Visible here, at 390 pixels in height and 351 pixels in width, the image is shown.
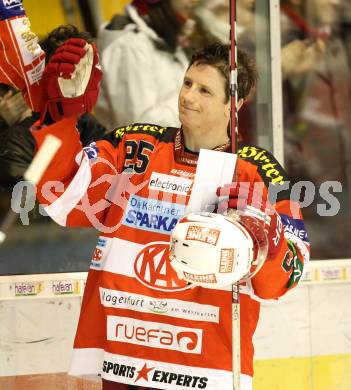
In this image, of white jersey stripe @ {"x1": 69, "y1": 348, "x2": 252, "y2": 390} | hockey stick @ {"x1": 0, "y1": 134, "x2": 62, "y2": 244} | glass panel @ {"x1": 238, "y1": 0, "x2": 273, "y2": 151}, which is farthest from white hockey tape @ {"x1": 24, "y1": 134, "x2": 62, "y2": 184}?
glass panel @ {"x1": 238, "y1": 0, "x2": 273, "y2": 151}

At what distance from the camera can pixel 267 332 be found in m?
3.04

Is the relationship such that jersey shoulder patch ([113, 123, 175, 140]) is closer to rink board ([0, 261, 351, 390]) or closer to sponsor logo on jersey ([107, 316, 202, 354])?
sponsor logo on jersey ([107, 316, 202, 354])

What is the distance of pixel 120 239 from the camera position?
1965mm

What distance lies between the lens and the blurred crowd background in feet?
9.33

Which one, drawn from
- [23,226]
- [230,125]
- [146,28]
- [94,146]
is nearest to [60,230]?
[23,226]

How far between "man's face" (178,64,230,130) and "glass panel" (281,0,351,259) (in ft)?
3.56

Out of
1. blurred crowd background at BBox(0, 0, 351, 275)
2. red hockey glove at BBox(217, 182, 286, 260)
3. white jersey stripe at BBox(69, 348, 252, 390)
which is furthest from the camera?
blurred crowd background at BBox(0, 0, 351, 275)

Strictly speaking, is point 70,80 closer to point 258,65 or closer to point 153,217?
point 153,217

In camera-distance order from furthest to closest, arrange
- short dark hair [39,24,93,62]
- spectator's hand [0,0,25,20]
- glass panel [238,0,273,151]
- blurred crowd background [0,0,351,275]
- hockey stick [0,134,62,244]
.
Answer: glass panel [238,0,273,151], blurred crowd background [0,0,351,275], short dark hair [39,24,93,62], spectator's hand [0,0,25,20], hockey stick [0,134,62,244]

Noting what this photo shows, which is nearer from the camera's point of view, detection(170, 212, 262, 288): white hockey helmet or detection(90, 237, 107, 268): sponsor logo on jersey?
detection(170, 212, 262, 288): white hockey helmet

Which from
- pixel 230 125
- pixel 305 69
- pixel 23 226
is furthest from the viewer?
pixel 305 69

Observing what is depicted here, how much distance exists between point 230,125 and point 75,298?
1.17 m

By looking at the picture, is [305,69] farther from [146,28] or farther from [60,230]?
[60,230]

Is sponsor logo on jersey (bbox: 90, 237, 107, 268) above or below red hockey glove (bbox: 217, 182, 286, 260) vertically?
below
